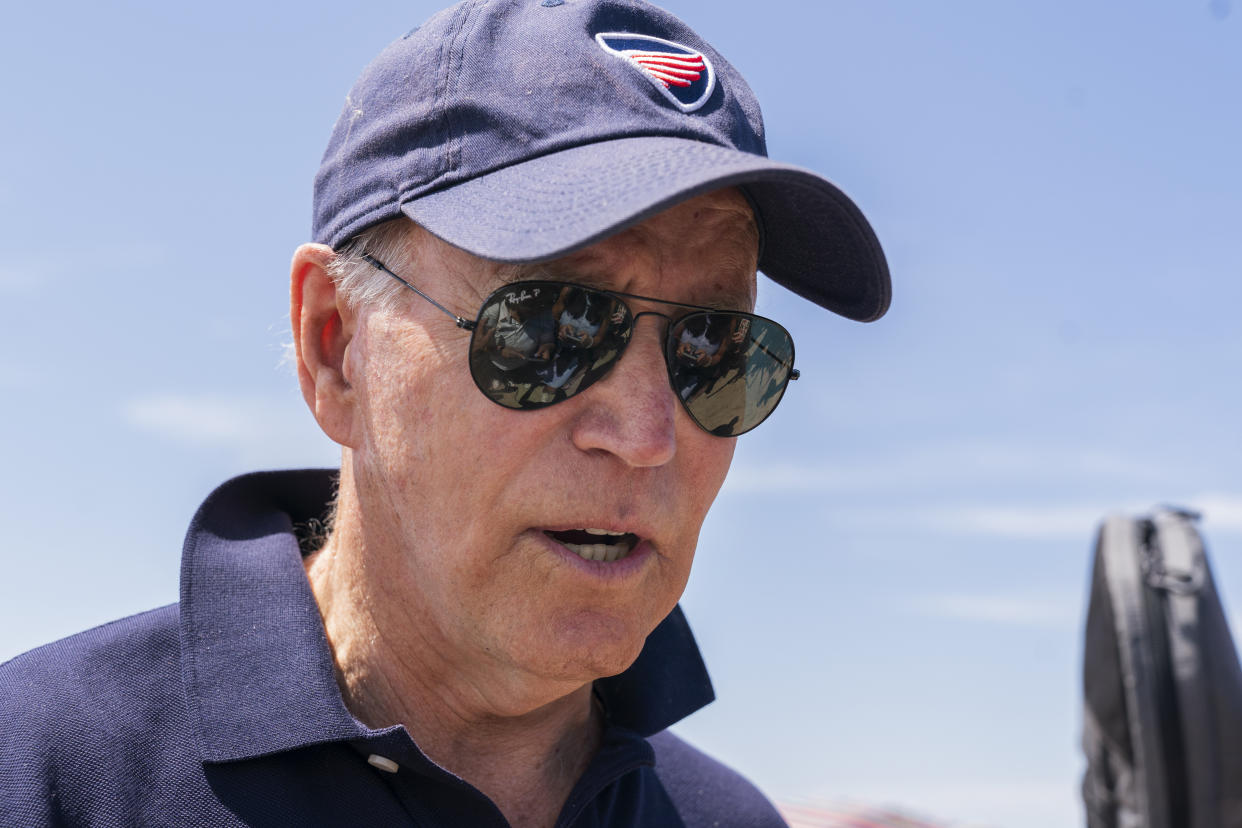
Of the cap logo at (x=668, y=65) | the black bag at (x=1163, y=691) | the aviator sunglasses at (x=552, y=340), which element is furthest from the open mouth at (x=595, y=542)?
the black bag at (x=1163, y=691)

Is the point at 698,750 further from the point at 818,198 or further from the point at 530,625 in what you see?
the point at 818,198

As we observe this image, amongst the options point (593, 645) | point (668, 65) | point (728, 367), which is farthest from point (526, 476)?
point (668, 65)

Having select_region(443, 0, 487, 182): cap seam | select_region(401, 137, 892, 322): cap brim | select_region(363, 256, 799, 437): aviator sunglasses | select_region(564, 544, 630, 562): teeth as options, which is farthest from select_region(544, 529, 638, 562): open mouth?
select_region(443, 0, 487, 182): cap seam

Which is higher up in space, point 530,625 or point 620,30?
point 620,30

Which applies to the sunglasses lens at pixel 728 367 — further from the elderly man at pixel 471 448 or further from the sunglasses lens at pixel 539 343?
the sunglasses lens at pixel 539 343

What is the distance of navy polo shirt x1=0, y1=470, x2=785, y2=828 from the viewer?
7.34ft

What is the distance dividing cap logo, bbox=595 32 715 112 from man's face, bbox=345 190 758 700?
0.72 feet

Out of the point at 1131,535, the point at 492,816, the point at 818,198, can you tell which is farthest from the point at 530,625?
the point at 1131,535

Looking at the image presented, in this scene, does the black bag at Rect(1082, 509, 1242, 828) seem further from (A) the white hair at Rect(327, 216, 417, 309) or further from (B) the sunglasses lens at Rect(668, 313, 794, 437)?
(A) the white hair at Rect(327, 216, 417, 309)

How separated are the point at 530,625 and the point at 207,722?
60cm

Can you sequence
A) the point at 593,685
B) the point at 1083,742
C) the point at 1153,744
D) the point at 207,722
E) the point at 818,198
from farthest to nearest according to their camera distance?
the point at 593,685 → the point at 818,198 → the point at 207,722 → the point at 1083,742 → the point at 1153,744

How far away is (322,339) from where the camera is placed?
2.61 metres

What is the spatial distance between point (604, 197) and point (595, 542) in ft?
2.11

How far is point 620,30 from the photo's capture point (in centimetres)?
261
